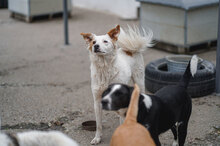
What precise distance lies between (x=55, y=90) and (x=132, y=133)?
11.6 feet

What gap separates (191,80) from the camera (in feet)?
18.3

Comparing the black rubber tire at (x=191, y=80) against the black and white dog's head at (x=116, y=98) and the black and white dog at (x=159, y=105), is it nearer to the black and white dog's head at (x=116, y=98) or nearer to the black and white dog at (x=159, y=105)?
the black and white dog at (x=159, y=105)

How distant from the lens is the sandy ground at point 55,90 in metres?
4.74

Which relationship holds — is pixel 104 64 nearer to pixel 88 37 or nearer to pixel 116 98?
pixel 88 37

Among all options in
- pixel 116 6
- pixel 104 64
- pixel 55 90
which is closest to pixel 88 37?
pixel 104 64

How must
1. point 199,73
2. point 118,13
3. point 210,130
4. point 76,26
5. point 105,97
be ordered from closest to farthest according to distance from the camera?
point 105,97 → point 210,130 → point 199,73 → point 76,26 → point 118,13

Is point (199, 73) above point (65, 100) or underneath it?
above

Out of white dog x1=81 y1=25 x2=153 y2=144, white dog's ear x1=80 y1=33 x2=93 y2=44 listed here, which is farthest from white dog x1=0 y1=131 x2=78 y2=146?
white dog's ear x1=80 y1=33 x2=93 y2=44

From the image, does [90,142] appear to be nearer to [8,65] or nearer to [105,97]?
[105,97]

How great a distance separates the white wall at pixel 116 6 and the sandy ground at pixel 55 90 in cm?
122

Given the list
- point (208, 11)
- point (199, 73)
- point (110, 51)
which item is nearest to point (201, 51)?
point (208, 11)

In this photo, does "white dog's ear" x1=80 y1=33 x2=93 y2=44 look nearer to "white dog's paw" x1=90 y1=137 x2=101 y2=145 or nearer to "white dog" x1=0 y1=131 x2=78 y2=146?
"white dog's paw" x1=90 y1=137 x2=101 y2=145

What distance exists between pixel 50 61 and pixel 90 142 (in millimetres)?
3780

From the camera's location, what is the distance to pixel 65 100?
5738 millimetres
